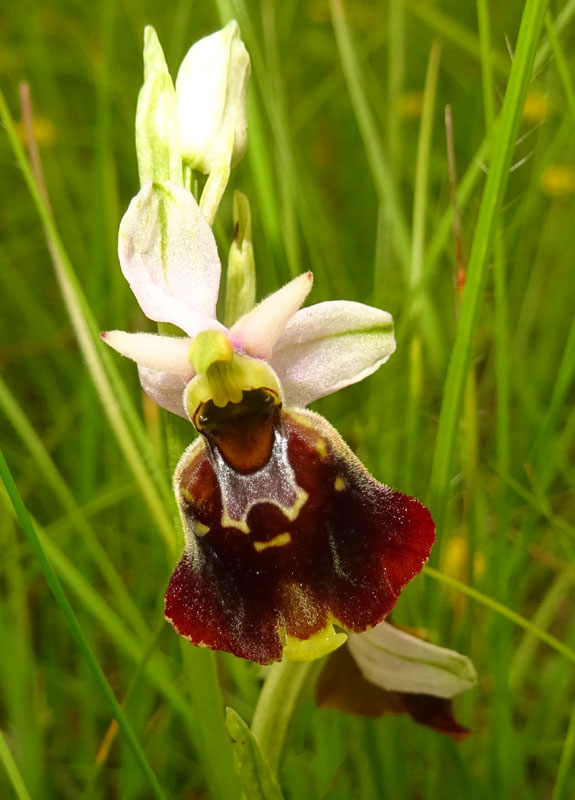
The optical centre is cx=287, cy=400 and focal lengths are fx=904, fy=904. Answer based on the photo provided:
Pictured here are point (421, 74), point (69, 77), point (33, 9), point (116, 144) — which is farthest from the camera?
point (421, 74)

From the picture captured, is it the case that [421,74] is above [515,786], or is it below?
above

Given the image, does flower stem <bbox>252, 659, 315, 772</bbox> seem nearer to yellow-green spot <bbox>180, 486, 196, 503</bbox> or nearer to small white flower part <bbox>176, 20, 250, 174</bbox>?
yellow-green spot <bbox>180, 486, 196, 503</bbox>

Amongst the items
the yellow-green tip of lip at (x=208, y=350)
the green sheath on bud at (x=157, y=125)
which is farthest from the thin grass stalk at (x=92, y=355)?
the yellow-green tip of lip at (x=208, y=350)

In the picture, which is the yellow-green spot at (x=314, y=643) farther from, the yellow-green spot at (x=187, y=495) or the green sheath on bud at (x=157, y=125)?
the green sheath on bud at (x=157, y=125)

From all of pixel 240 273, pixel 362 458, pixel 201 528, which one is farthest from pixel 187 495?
pixel 362 458

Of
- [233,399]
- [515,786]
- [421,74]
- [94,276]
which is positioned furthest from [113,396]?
[421,74]

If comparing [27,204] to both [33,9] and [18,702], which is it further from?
[18,702]
